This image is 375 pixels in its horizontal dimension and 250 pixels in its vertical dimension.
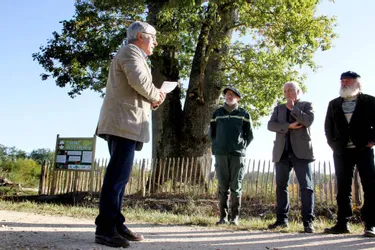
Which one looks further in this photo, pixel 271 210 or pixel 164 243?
pixel 271 210

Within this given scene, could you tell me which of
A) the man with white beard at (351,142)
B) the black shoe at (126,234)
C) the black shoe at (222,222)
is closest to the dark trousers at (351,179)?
the man with white beard at (351,142)

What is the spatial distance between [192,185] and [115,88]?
8280 millimetres

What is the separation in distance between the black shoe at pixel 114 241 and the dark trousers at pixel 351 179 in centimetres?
302

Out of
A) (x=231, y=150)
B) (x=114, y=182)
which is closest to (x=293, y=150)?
(x=231, y=150)

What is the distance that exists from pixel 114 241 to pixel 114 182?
50cm

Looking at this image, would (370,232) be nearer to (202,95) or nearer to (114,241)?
(114,241)

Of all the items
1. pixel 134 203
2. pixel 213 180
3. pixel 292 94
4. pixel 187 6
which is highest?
pixel 187 6

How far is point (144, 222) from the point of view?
5.79 meters

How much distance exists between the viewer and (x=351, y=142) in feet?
17.1

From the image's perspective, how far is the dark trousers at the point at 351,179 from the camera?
5.09 m

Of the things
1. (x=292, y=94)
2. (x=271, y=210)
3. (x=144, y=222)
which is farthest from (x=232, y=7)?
(x=144, y=222)

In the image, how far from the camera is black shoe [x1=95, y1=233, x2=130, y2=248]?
3449 millimetres

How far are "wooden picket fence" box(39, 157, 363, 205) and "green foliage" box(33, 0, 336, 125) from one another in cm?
309

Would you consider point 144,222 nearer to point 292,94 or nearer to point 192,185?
point 292,94
